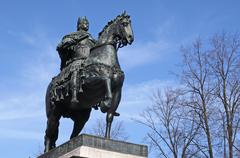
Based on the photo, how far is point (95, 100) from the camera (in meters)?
9.59

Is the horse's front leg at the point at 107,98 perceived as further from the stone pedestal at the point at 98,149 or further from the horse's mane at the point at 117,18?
the horse's mane at the point at 117,18

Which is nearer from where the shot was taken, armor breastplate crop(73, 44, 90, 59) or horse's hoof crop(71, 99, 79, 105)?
horse's hoof crop(71, 99, 79, 105)

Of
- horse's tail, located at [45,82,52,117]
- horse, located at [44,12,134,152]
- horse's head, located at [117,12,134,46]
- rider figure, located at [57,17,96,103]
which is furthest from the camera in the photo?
rider figure, located at [57,17,96,103]

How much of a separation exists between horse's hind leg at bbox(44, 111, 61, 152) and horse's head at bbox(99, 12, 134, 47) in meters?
2.00

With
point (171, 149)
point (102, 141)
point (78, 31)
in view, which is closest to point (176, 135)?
point (171, 149)

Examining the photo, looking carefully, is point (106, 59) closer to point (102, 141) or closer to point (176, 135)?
point (102, 141)

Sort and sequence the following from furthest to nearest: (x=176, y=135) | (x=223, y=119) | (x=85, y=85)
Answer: (x=176, y=135)
(x=223, y=119)
(x=85, y=85)

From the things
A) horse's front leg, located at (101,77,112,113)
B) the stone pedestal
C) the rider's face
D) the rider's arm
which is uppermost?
the rider's face

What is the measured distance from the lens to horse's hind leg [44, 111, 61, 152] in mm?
10295

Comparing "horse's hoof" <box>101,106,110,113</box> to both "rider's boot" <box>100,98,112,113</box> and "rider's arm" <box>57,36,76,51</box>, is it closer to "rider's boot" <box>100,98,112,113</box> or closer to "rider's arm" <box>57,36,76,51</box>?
"rider's boot" <box>100,98,112,113</box>

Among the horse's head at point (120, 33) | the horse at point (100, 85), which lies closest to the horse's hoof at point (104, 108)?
the horse at point (100, 85)

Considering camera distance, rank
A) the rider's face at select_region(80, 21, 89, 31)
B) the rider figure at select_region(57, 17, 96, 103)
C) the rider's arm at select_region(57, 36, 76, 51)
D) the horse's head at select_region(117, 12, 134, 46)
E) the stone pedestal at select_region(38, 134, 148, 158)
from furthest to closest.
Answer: the rider's face at select_region(80, 21, 89, 31) → the rider's arm at select_region(57, 36, 76, 51) → the rider figure at select_region(57, 17, 96, 103) → the horse's head at select_region(117, 12, 134, 46) → the stone pedestal at select_region(38, 134, 148, 158)

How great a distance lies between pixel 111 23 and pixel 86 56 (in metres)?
0.92

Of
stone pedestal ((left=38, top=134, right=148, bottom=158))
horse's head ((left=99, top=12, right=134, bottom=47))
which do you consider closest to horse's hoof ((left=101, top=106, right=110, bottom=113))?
stone pedestal ((left=38, top=134, right=148, bottom=158))
